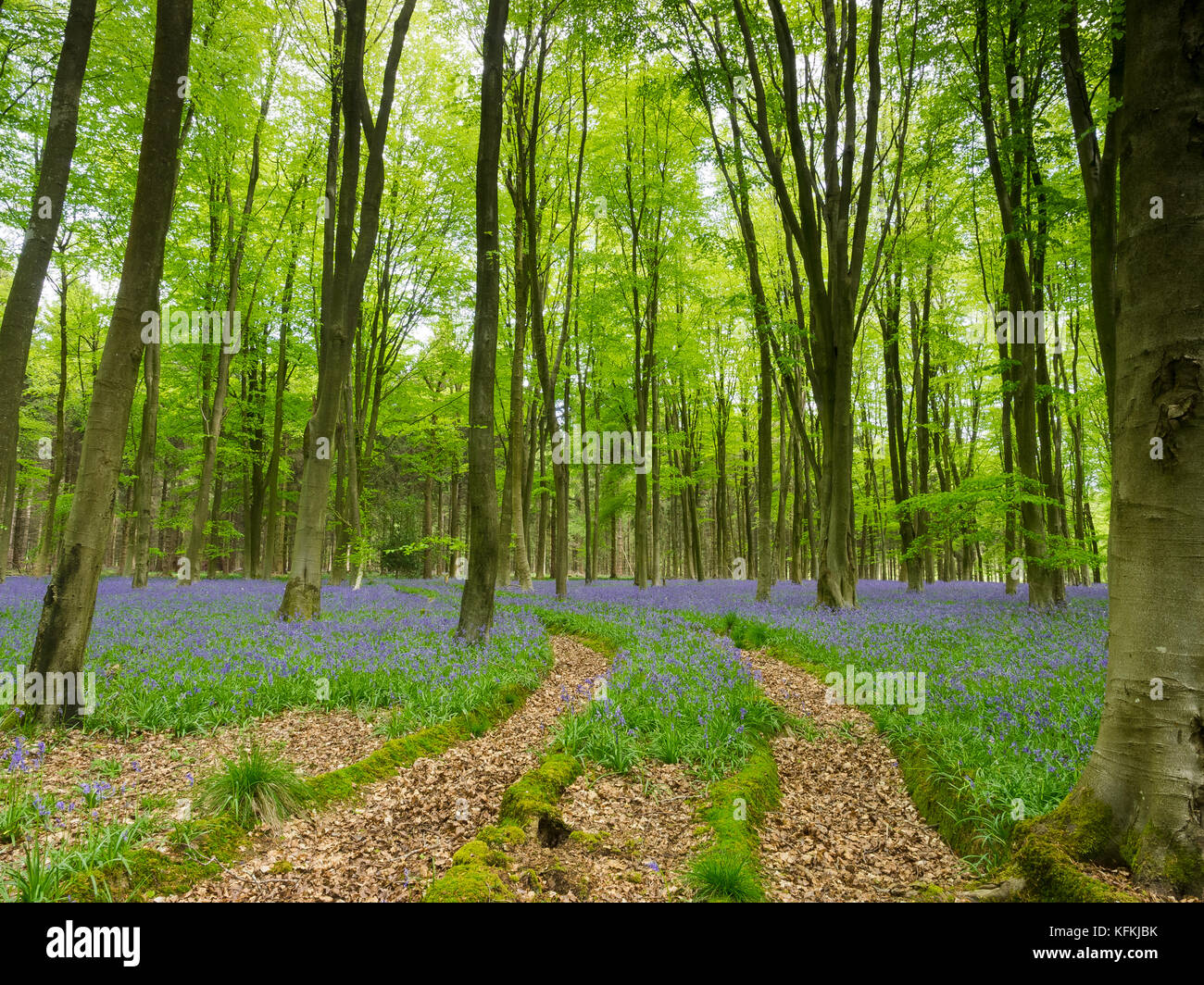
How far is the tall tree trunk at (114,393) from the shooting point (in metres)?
5.25

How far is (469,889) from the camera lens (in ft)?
9.84

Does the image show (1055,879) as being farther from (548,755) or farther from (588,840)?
(548,755)

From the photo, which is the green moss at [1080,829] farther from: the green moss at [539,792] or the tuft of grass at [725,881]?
the green moss at [539,792]

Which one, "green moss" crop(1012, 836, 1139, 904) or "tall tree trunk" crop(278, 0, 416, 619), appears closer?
"green moss" crop(1012, 836, 1139, 904)

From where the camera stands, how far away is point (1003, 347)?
562 inches

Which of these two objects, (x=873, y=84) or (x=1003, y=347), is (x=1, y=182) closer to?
(x=873, y=84)

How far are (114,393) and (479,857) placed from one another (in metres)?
5.25

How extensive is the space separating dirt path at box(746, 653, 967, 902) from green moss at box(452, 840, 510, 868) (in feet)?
5.17

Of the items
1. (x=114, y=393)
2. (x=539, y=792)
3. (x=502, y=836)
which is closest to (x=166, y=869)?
(x=502, y=836)

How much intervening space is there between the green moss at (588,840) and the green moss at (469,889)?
0.70 metres

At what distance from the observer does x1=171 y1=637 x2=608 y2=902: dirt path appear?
3.30 meters

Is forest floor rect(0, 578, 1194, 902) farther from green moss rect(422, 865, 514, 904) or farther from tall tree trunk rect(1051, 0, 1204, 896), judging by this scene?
tall tree trunk rect(1051, 0, 1204, 896)

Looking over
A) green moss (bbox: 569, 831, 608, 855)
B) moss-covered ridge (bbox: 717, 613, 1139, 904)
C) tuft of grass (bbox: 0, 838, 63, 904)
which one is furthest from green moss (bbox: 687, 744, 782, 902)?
tuft of grass (bbox: 0, 838, 63, 904)
